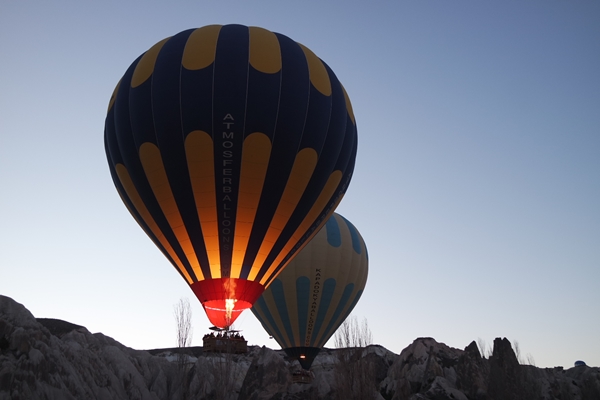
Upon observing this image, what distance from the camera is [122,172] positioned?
50.7 feet

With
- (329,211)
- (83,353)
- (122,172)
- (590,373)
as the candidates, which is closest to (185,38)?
(122,172)

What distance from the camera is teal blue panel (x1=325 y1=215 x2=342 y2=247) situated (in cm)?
2512

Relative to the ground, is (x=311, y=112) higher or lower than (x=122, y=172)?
higher

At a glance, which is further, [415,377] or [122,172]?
[415,377]

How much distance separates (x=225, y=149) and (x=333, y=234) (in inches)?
479

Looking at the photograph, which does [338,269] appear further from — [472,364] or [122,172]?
[122,172]

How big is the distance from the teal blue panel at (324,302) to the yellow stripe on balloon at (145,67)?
1306 centimetres

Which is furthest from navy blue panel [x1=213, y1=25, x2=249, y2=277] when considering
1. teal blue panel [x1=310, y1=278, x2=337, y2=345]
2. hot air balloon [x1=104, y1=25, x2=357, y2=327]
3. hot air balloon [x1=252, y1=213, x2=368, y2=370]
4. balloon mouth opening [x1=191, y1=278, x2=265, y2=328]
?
teal blue panel [x1=310, y1=278, x2=337, y2=345]

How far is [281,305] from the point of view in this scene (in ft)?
80.5

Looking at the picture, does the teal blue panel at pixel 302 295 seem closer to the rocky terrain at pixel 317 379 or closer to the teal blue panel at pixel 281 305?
the teal blue panel at pixel 281 305

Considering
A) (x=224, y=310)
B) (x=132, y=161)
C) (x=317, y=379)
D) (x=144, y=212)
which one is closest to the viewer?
(x=224, y=310)

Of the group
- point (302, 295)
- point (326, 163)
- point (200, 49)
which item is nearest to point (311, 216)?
point (326, 163)

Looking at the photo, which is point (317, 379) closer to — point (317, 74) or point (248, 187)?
point (248, 187)

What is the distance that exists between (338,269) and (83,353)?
37.0 feet
